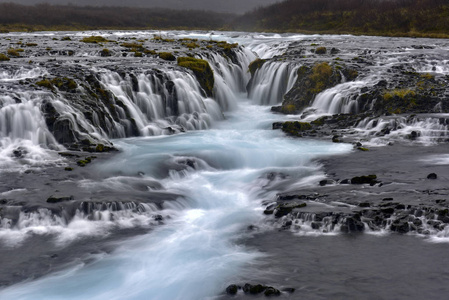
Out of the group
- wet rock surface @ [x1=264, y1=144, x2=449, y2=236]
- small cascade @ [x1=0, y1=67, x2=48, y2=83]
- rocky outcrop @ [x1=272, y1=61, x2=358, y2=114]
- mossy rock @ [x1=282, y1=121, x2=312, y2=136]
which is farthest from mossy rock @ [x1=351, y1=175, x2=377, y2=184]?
small cascade @ [x1=0, y1=67, x2=48, y2=83]

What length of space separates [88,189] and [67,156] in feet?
11.9

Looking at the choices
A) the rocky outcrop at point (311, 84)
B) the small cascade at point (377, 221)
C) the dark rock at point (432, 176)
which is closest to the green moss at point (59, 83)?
the rocky outcrop at point (311, 84)

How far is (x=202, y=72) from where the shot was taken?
91.5 feet

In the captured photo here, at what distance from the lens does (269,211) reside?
43.0 feet

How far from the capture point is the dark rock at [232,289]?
9397mm

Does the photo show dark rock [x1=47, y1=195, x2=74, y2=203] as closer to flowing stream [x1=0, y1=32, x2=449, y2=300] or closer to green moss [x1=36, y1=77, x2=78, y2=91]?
flowing stream [x1=0, y1=32, x2=449, y2=300]

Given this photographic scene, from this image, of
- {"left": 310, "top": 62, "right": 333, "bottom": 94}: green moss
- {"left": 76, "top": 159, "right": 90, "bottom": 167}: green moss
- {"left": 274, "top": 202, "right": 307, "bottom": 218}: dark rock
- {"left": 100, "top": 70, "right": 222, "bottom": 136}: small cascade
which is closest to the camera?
{"left": 274, "top": 202, "right": 307, "bottom": 218}: dark rock

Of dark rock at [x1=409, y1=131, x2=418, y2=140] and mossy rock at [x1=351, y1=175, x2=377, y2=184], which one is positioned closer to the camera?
mossy rock at [x1=351, y1=175, x2=377, y2=184]

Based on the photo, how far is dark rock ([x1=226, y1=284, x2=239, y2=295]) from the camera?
9.40 metres

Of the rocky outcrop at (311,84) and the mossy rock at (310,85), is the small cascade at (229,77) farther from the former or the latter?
the mossy rock at (310,85)

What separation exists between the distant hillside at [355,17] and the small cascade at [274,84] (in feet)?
138

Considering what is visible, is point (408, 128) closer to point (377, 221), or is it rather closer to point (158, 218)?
point (377, 221)

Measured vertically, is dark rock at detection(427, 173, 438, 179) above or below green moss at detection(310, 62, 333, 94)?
below

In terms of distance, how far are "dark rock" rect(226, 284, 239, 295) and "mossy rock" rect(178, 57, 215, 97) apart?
18.9 metres
